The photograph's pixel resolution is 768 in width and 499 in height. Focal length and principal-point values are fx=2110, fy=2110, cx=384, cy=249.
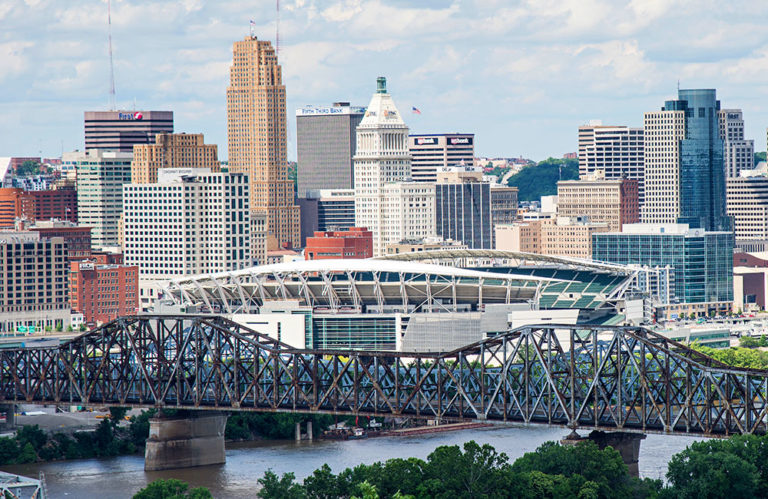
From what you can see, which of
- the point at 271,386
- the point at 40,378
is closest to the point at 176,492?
the point at 271,386

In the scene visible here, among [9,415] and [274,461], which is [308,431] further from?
[9,415]

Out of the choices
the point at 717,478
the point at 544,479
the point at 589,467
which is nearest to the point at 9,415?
the point at 544,479

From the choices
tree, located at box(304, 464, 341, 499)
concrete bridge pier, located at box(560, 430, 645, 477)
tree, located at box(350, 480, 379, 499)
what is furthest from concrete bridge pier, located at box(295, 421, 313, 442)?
tree, located at box(350, 480, 379, 499)

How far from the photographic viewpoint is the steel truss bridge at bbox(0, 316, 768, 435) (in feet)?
448

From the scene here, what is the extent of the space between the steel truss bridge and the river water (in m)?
5.23

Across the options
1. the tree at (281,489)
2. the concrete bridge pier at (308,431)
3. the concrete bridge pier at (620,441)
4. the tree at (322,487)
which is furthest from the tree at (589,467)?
the concrete bridge pier at (308,431)

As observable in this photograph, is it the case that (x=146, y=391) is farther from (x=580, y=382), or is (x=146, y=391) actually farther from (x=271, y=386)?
(x=580, y=382)

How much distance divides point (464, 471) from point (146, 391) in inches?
1809

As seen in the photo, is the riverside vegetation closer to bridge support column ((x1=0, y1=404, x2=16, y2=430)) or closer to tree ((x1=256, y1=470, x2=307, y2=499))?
tree ((x1=256, y1=470, x2=307, y2=499))

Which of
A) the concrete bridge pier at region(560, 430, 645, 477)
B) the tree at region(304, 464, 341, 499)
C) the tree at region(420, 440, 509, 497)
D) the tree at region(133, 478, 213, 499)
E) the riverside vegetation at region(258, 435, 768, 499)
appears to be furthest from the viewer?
the concrete bridge pier at region(560, 430, 645, 477)

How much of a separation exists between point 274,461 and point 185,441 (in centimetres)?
722

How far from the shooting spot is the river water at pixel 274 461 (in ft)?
505

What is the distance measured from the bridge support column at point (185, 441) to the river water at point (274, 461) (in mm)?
1184

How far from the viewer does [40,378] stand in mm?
173375
